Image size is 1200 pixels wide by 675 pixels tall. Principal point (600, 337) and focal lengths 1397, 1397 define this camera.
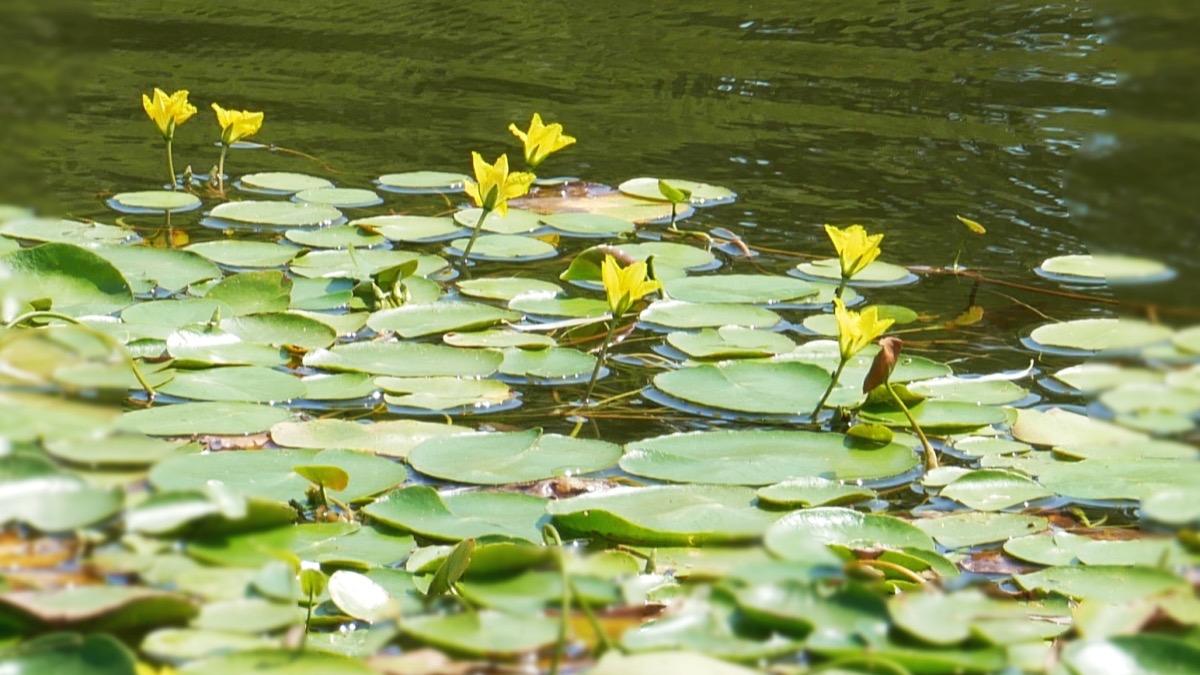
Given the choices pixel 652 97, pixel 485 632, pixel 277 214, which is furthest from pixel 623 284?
pixel 652 97

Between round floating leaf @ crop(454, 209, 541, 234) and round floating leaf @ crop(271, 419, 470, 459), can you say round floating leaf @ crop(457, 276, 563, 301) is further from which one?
round floating leaf @ crop(271, 419, 470, 459)

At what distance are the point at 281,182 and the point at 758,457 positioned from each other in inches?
61.9

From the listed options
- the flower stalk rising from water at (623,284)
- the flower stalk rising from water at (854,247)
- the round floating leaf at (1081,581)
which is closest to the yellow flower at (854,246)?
the flower stalk rising from water at (854,247)

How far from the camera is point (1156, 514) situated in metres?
0.62

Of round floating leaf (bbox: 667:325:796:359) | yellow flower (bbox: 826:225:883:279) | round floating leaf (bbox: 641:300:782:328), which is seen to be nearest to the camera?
yellow flower (bbox: 826:225:883:279)

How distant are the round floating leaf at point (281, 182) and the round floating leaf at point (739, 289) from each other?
2.99 feet

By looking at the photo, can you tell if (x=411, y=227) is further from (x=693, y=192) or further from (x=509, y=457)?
(x=509, y=457)

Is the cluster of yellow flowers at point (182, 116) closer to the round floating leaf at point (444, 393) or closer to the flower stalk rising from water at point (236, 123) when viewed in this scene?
the flower stalk rising from water at point (236, 123)

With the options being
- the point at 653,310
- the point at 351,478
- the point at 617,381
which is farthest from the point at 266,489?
the point at 653,310

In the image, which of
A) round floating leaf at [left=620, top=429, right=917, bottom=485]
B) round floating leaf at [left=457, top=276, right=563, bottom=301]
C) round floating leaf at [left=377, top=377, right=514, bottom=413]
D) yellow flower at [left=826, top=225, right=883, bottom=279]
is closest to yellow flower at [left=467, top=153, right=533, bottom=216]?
round floating leaf at [left=457, top=276, right=563, bottom=301]

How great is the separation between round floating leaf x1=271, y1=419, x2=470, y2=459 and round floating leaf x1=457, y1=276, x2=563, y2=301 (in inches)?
21.5

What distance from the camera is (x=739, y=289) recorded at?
2.29 meters

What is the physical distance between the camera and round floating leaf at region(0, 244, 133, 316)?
6.79 ft

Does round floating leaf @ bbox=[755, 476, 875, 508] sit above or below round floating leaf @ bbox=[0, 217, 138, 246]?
below
